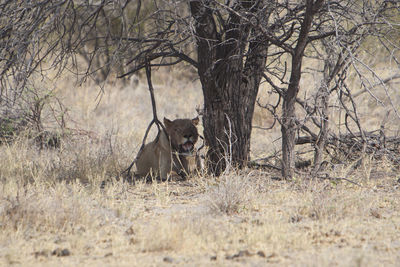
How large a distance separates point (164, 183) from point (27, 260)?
3485 mm

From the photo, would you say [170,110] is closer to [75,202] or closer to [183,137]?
[183,137]

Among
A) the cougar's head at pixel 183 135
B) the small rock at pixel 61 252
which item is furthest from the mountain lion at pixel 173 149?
the small rock at pixel 61 252

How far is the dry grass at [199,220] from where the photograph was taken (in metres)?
5.02

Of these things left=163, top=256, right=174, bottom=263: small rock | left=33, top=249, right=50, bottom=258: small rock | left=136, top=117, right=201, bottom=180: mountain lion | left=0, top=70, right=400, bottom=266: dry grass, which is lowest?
left=163, top=256, right=174, bottom=263: small rock

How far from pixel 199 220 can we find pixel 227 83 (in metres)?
2.82

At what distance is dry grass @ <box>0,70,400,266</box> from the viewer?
198 inches

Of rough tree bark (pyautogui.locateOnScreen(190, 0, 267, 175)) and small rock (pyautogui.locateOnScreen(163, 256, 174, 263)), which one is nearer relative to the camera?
small rock (pyautogui.locateOnScreen(163, 256, 174, 263))

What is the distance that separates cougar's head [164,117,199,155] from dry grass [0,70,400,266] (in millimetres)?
589

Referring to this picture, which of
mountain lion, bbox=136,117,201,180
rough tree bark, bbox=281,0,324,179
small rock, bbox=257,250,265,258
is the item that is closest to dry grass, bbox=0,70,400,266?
small rock, bbox=257,250,265,258

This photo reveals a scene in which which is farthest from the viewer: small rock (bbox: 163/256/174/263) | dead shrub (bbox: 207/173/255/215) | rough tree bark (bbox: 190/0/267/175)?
rough tree bark (bbox: 190/0/267/175)

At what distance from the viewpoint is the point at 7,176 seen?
853 cm

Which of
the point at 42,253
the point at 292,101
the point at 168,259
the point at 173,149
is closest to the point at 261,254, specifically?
the point at 168,259

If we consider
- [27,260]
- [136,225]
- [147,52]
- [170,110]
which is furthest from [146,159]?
[170,110]

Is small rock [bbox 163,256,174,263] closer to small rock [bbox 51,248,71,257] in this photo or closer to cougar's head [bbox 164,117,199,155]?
small rock [bbox 51,248,71,257]
